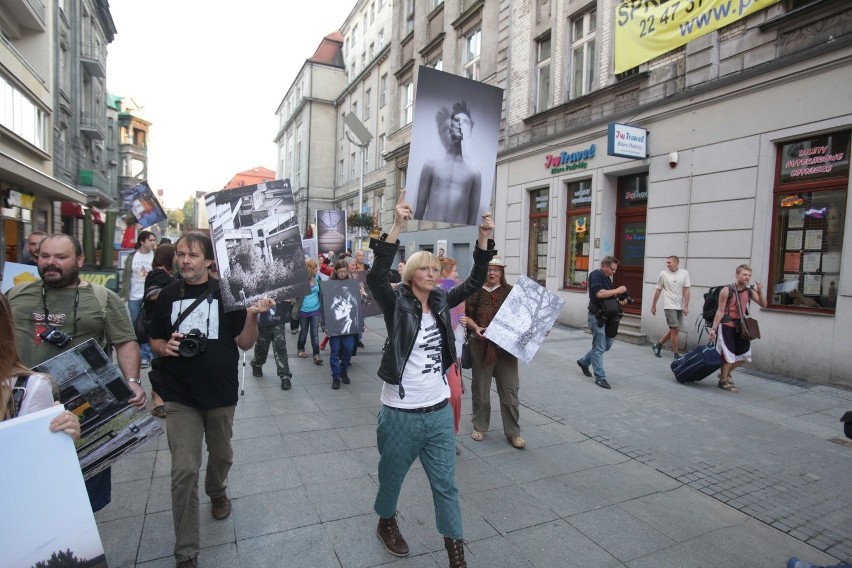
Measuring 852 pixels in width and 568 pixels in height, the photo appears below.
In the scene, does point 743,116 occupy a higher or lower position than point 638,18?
lower

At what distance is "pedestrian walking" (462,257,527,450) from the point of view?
4.94 meters

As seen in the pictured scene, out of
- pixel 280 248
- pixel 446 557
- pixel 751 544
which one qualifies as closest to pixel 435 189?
pixel 280 248

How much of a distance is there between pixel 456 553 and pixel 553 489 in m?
1.51

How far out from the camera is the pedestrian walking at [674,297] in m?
9.27

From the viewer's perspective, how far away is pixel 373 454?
4.61 meters

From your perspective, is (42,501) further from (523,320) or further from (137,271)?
(137,271)

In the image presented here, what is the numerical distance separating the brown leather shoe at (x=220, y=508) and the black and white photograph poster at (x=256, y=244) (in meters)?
1.41

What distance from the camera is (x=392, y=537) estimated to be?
3.08m

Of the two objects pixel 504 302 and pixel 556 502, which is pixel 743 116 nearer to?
pixel 504 302

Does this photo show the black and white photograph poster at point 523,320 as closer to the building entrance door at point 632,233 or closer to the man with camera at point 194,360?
the man with camera at point 194,360

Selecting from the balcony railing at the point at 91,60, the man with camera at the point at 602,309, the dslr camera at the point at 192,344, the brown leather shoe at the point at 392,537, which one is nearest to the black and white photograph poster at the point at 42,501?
the dslr camera at the point at 192,344

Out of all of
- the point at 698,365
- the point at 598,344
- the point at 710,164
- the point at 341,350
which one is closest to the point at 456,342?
the point at 341,350

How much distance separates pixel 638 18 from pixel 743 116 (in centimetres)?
307

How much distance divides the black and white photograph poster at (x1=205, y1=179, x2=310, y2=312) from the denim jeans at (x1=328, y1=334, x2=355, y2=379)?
13.4ft
